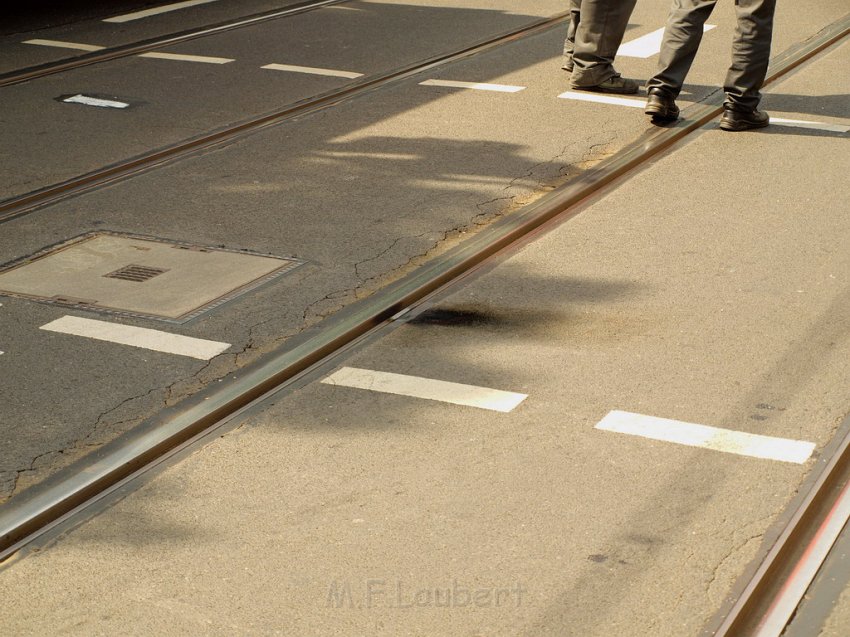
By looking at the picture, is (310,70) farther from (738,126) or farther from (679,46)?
(738,126)

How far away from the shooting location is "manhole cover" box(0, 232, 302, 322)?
16.8 ft

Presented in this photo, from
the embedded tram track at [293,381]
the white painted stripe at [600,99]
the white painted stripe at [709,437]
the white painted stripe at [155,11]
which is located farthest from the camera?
the white painted stripe at [155,11]

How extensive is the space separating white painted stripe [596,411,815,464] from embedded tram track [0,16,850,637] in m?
0.12

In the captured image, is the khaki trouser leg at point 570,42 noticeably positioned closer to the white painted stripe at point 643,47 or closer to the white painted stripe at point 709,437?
the white painted stripe at point 643,47

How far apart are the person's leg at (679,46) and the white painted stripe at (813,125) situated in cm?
80

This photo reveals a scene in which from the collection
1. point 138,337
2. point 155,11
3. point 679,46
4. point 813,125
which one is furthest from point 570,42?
point 138,337

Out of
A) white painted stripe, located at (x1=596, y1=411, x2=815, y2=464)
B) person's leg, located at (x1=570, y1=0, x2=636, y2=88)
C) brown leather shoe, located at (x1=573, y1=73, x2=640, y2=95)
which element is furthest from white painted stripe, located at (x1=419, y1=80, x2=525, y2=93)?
white painted stripe, located at (x1=596, y1=411, x2=815, y2=464)

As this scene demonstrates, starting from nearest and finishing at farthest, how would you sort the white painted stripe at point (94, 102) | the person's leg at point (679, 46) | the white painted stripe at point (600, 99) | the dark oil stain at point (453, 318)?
1. the dark oil stain at point (453, 318)
2. the person's leg at point (679, 46)
3. the white painted stripe at point (94, 102)
4. the white painted stripe at point (600, 99)

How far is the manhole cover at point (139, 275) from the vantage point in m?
5.13

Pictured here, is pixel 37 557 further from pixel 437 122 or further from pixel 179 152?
pixel 437 122

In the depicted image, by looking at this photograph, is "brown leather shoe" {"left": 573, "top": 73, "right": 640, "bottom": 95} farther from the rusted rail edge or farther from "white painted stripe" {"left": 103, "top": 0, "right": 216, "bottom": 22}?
"white painted stripe" {"left": 103, "top": 0, "right": 216, "bottom": 22}

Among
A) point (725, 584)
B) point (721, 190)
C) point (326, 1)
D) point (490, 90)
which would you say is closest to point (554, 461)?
point (725, 584)

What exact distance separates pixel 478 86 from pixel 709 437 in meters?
5.60

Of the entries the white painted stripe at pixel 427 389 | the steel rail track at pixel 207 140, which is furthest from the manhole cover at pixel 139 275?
the white painted stripe at pixel 427 389
